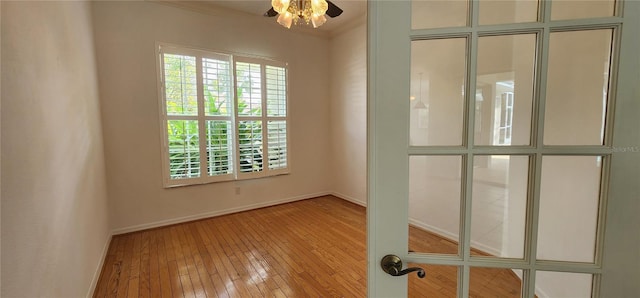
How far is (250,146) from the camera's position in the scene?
393 centimetres

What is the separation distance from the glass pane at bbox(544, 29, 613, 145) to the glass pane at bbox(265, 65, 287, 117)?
3.69m

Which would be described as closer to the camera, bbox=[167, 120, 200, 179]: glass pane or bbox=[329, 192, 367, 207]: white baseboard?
bbox=[167, 120, 200, 179]: glass pane

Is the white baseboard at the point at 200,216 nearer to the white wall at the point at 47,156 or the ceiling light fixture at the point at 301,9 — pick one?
the white wall at the point at 47,156

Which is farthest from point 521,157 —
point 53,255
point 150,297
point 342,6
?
point 342,6

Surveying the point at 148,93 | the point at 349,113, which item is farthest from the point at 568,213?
the point at 148,93

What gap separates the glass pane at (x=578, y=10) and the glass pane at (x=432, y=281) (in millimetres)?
769

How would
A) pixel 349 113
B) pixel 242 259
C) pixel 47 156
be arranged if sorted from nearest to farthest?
pixel 47 156 < pixel 242 259 < pixel 349 113

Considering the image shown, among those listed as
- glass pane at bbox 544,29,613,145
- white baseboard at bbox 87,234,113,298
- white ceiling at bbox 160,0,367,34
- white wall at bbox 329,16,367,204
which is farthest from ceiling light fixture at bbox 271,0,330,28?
white baseboard at bbox 87,234,113,298

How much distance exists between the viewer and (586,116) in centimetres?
73

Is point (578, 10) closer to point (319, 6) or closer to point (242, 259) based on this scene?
point (319, 6)

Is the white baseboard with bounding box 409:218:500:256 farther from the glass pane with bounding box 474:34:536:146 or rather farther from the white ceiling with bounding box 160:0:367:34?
the white ceiling with bounding box 160:0:367:34

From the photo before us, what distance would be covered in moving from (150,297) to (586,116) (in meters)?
2.72

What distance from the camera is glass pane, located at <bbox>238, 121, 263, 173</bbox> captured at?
151 inches

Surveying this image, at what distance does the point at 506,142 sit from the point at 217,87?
141 inches
